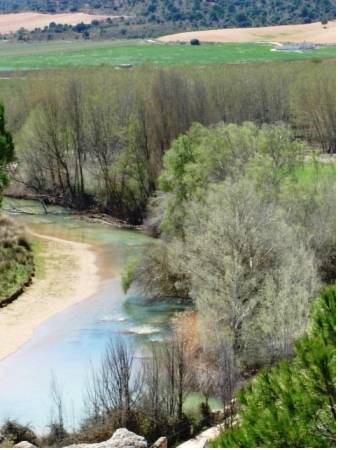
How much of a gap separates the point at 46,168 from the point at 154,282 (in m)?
19.9

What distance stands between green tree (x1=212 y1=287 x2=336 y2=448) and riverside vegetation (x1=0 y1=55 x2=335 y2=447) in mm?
14

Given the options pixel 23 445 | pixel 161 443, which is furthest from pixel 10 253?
pixel 161 443

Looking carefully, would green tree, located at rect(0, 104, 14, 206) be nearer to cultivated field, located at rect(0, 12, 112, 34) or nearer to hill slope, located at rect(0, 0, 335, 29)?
hill slope, located at rect(0, 0, 335, 29)

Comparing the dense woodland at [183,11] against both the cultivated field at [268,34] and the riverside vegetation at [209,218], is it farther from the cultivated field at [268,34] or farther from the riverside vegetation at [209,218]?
the riverside vegetation at [209,218]

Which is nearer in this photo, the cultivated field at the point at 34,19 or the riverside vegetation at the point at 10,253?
the riverside vegetation at the point at 10,253

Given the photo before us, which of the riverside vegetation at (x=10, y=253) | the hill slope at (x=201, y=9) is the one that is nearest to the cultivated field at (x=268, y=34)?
the hill slope at (x=201, y=9)

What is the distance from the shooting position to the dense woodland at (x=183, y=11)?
90.4 m

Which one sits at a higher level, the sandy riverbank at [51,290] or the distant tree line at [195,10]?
the distant tree line at [195,10]

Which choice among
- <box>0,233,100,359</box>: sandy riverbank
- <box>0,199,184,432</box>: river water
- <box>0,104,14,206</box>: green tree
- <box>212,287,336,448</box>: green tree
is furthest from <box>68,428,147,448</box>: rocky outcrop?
<box>0,104,14,206</box>: green tree

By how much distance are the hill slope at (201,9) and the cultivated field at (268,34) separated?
2837mm

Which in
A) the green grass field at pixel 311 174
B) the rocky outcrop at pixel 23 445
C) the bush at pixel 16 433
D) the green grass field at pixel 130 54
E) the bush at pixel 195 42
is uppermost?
the bush at pixel 195 42

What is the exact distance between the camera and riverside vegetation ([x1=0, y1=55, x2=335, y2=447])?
887cm

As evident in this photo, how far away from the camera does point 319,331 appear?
8.07m

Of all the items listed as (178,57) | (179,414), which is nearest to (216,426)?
(179,414)
